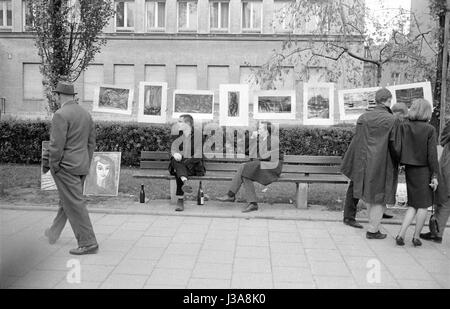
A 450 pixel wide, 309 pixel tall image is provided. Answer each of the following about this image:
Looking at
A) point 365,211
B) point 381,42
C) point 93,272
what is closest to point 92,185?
point 93,272

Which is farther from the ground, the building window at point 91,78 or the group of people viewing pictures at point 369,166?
the building window at point 91,78

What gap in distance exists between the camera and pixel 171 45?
3017 cm

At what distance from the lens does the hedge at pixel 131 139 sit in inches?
483

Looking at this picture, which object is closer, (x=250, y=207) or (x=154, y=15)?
(x=250, y=207)

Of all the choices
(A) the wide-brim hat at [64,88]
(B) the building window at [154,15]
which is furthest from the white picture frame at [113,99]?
(B) the building window at [154,15]

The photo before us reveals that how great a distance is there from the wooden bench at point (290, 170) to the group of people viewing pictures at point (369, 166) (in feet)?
1.34

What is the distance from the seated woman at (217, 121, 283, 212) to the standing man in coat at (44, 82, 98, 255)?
9.89 ft

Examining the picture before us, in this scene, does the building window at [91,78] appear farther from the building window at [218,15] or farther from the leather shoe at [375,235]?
the leather shoe at [375,235]

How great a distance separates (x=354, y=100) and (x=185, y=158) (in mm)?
3689

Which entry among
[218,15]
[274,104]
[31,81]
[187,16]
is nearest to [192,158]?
[274,104]

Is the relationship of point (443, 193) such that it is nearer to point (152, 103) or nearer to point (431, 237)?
point (431, 237)
